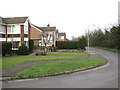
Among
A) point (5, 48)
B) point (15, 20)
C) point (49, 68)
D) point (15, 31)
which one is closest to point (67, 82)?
point (49, 68)

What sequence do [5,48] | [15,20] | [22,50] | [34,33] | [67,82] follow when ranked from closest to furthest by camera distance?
[67,82], [5,48], [22,50], [15,20], [34,33]

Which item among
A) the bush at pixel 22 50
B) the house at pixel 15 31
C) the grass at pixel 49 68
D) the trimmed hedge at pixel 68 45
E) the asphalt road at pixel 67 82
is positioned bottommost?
the asphalt road at pixel 67 82

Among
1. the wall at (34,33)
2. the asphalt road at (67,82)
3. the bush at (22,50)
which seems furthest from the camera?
the wall at (34,33)

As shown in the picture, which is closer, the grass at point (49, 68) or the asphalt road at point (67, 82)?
the asphalt road at point (67, 82)

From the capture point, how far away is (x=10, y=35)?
20.8 metres

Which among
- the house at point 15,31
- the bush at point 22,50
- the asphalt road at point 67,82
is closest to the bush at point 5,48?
the bush at point 22,50

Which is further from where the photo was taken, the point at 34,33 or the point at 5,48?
the point at 34,33

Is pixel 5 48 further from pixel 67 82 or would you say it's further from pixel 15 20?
pixel 67 82

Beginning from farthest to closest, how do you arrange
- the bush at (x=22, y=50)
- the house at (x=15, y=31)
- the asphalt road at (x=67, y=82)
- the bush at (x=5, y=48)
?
the house at (x=15, y=31) < the bush at (x=22, y=50) < the bush at (x=5, y=48) < the asphalt road at (x=67, y=82)

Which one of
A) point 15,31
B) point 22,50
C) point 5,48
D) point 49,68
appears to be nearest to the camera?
point 49,68

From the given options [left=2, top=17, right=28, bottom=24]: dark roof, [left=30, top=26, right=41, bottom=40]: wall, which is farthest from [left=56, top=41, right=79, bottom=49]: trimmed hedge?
[left=2, top=17, right=28, bottom=24]: dark roof

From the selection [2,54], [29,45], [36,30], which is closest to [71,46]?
[36,30]

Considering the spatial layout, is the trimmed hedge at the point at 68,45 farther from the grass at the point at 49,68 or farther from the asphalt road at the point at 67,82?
the asphalt road at the point at 67,82

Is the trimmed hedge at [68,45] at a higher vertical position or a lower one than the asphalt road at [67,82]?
higher
